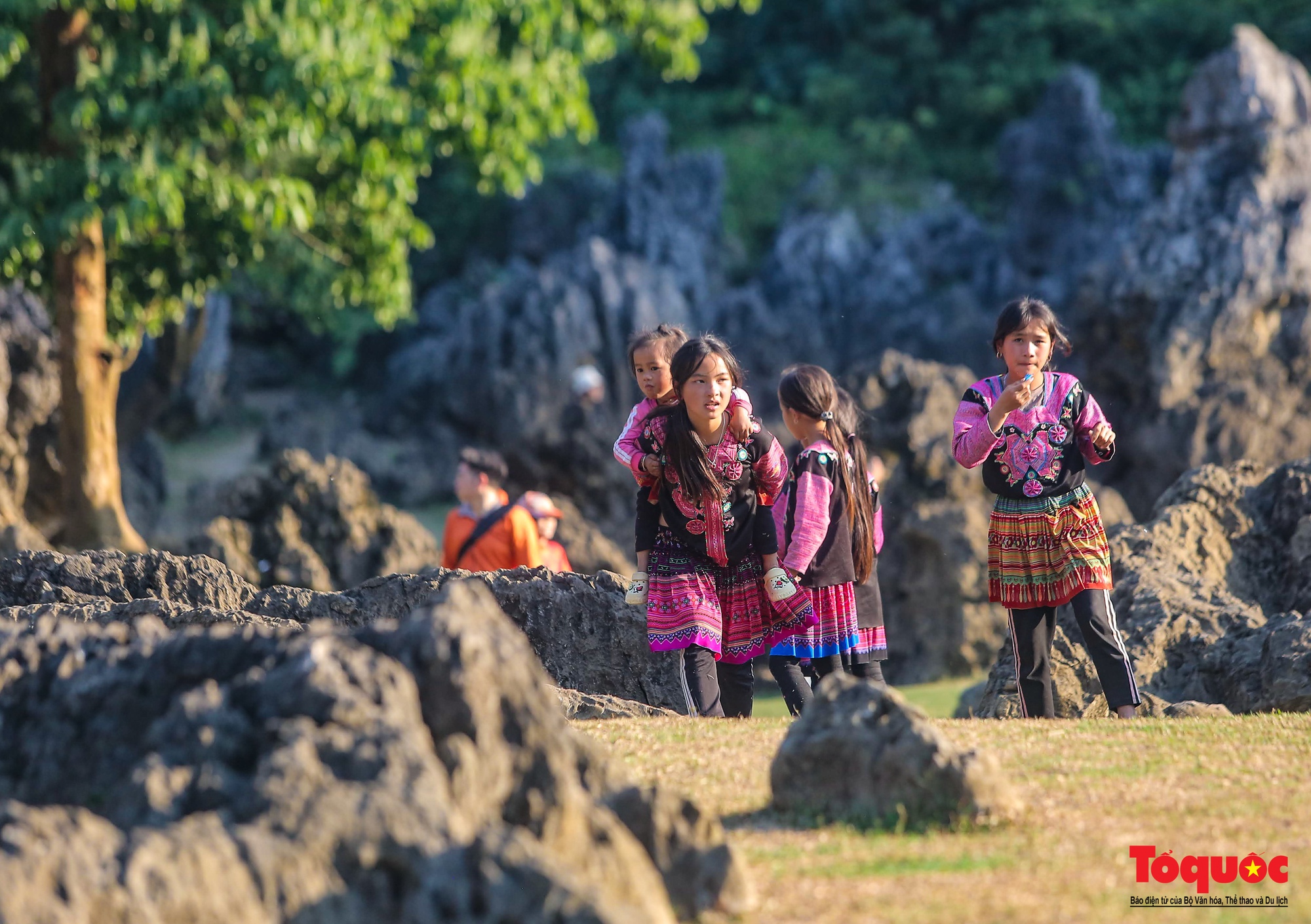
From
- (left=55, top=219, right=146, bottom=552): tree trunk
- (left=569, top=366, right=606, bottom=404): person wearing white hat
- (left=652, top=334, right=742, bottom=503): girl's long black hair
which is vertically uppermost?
(left=569, top=366, right=606, bottom=404): person wearing white hat

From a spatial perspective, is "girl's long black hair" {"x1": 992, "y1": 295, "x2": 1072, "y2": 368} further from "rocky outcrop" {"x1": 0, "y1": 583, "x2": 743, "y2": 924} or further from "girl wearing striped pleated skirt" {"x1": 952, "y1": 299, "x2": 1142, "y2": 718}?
"rocky outcrop" {"x1": 0, "y1": 583, "x2": 743, "y2": 924}

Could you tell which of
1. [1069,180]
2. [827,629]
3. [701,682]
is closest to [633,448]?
[701,682]

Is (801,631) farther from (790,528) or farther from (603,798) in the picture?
(603,798)

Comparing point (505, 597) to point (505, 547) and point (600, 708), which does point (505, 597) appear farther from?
point (505, 547)

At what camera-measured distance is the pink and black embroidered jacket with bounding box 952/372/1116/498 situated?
5.04 metres

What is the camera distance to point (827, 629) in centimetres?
543

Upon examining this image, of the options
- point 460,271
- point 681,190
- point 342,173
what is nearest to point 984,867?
point 342,173

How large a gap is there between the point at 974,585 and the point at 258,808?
26.9 feet

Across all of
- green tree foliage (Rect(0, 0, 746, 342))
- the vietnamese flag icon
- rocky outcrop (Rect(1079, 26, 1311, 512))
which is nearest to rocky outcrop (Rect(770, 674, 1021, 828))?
the vietnamese flag icon

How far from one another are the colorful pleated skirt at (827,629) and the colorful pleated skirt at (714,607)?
0.11 ft

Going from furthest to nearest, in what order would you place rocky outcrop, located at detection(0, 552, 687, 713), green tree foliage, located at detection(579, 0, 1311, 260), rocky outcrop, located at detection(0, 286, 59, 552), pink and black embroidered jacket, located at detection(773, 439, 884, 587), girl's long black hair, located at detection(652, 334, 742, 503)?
1. green tree foliage, located at detection(579, 0, 1311, 260)
2. rocky outcrop, located at detection(0, 286, 59, 552)
3. rocky outcrop, located at detection(0, 552, 687, 713)
4. pink and black embroidered jacket, located at detection(773, 439, 884, 587)
5. girl's long black hair, located at detection(652, 334, 742, 503)

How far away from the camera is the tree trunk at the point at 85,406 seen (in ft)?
33.4

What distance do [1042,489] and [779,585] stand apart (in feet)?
3.30

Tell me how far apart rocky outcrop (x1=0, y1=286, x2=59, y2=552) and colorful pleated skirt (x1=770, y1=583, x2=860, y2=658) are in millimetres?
8911
